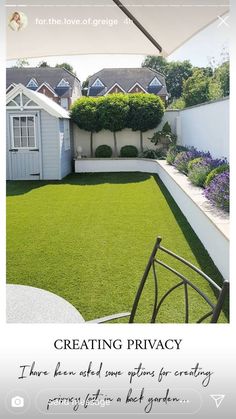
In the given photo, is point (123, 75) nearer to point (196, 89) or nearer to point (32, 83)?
point (32, 83)

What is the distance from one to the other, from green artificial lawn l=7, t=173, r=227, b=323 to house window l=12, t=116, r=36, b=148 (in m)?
2.04

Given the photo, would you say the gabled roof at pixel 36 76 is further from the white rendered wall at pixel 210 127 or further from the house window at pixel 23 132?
the white rendered wall at pixel 210 127

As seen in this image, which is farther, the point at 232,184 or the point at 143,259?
the point at 143,259

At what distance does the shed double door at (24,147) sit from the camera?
8297 millimetres

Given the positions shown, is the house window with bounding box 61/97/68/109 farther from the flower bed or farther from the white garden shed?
the flower bed

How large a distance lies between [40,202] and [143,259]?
116 inches

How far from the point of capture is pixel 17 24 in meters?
2.04

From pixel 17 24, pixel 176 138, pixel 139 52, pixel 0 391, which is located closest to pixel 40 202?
pixel 139 52

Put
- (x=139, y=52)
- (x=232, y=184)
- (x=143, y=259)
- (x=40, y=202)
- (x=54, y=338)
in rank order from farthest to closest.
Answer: (x=40, y=202) → (x=143, y=259) → (x=139, y=52) → (x=232, y=184) → (x=54, y=338)

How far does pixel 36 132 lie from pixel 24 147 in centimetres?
80

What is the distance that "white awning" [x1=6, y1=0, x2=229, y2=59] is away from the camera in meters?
2.01

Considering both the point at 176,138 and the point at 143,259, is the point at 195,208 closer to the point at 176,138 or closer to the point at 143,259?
the point at 143,259

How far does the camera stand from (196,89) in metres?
11.7

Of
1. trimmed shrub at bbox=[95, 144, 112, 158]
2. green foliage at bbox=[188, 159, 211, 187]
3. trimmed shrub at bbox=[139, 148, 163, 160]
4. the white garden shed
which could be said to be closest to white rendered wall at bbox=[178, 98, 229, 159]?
green foliage at bbox=[188, 159, 211, 187]
